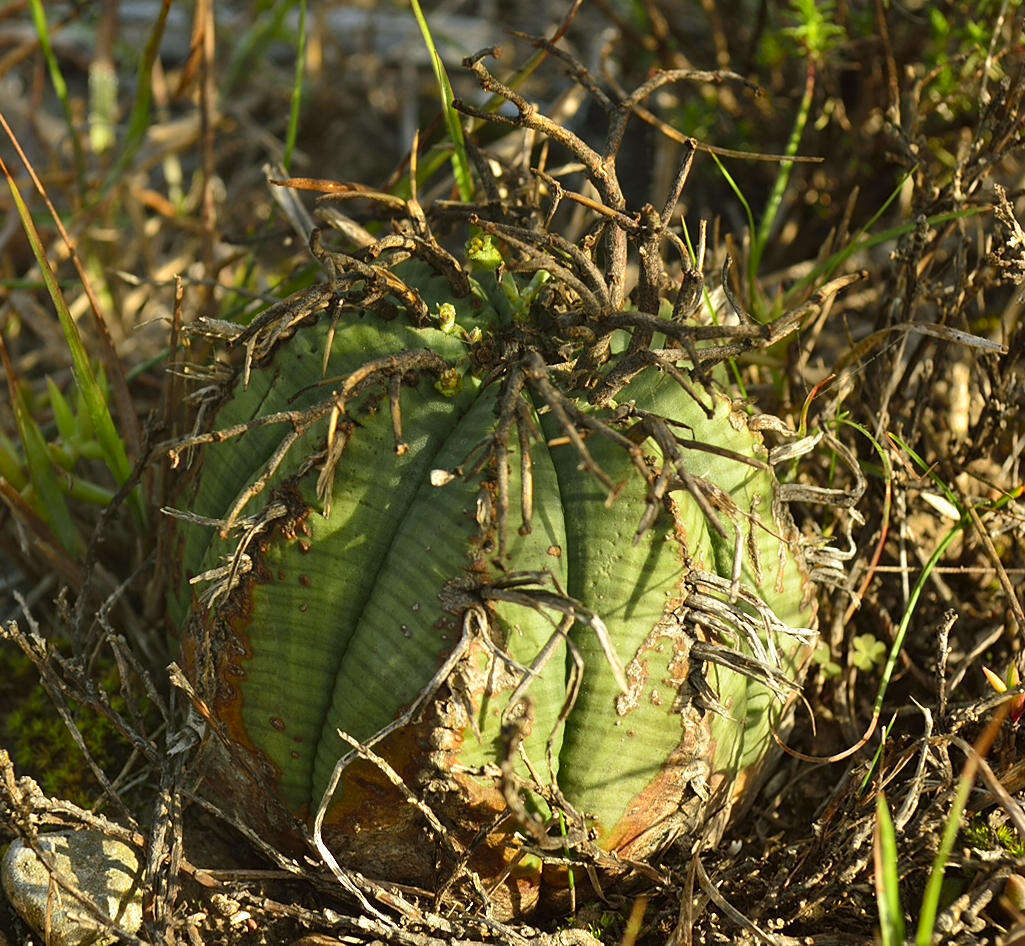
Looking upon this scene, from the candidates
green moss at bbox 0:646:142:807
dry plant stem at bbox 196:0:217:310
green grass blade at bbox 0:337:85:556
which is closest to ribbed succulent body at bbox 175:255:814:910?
green moss at bbox 0:646:142:807

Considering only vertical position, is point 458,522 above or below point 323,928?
above

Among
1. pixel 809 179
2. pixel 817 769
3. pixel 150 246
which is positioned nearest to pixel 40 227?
pixel 150 246

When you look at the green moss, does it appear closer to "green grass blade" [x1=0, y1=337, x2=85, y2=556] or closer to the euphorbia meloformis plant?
"green grass blade" [x1=0, y1=337, x2=85, y2=556]

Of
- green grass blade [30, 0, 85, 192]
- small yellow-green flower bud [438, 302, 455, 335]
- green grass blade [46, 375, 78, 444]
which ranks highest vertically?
green grass blade [30, 0, 85, 192]

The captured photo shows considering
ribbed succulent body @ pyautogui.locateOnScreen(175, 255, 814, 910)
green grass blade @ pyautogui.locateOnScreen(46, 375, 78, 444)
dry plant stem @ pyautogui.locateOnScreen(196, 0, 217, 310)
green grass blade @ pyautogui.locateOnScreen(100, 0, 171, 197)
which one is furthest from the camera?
dry plant stem @ pyautogui.locateOnScreen(196, 0, 217, 310)

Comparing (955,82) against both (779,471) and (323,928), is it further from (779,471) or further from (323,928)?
(323,928)

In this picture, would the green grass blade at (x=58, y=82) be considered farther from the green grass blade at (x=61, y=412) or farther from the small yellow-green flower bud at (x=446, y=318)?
the small yellow-green flower bud at (x=446, y=318)

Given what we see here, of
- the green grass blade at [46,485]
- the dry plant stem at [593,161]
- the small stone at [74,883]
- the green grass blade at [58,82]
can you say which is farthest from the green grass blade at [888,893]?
the green grass blade at [58,82]

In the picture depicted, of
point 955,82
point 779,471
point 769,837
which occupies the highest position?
point 955,82
